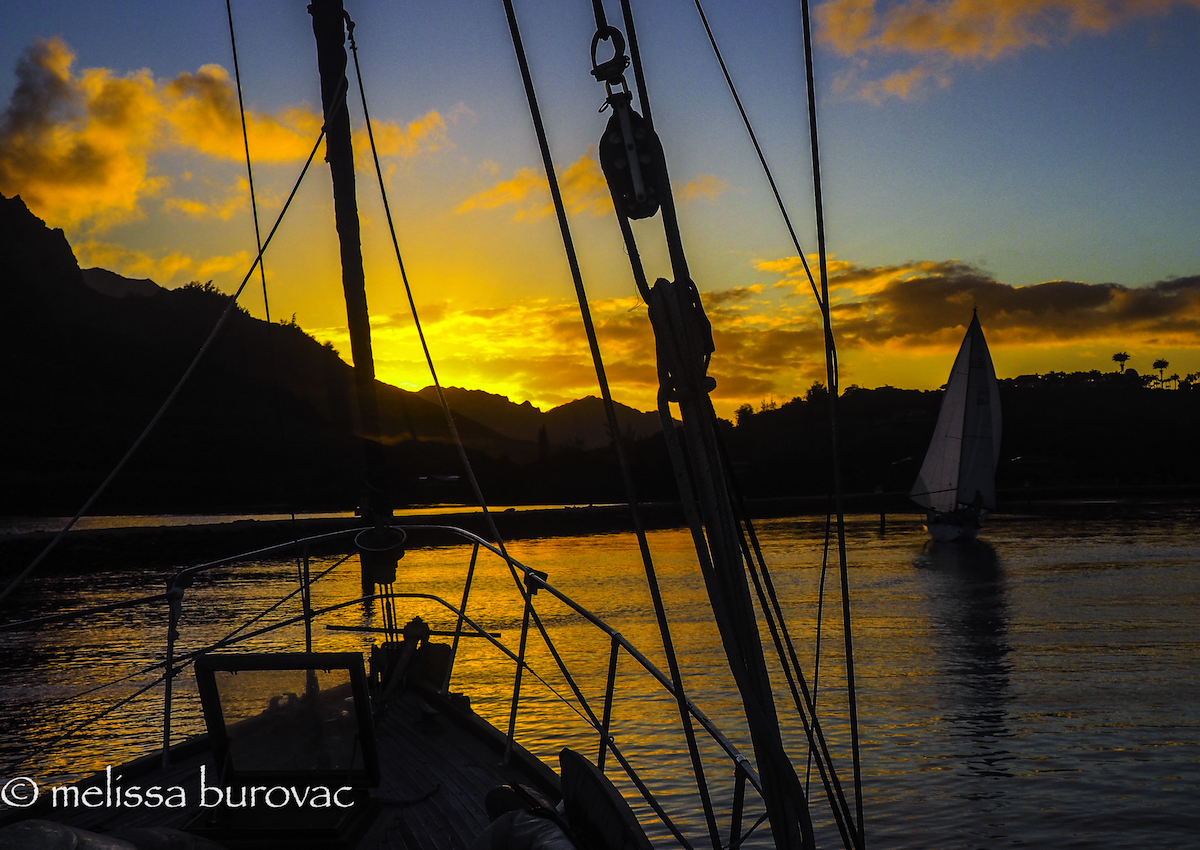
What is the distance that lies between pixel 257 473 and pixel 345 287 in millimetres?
169211

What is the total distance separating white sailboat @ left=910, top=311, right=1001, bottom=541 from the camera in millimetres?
58875

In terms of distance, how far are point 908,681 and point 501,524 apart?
7468 centimetres

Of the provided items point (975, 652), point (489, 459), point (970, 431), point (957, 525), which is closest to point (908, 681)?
point (975, 652)

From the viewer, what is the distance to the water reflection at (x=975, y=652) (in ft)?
53.2

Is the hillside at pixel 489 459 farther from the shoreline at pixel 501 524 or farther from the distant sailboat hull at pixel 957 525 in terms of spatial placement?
the distant sailboat hull at pixel 957 525

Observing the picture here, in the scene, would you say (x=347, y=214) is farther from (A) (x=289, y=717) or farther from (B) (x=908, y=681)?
(B) (x=908, y=681)

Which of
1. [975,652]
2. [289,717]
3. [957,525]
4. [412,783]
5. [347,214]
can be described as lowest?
[975,652]

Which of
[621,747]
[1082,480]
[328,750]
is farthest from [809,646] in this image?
[1082,480]

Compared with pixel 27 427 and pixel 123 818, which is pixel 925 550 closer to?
pixel 123 818

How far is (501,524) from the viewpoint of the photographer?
94.3 meters

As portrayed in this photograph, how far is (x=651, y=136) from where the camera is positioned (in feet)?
10.5

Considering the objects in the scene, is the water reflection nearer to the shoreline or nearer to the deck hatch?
the deck hatch

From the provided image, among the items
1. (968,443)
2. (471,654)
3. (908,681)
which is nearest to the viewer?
(908,681)

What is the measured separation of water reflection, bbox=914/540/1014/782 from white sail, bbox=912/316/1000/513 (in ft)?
25.2
